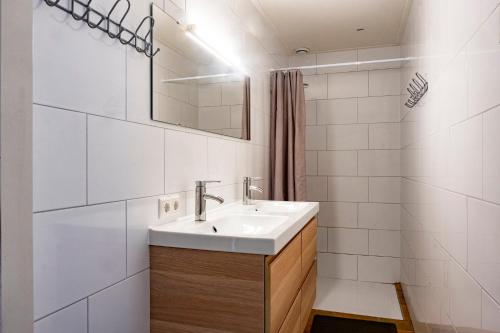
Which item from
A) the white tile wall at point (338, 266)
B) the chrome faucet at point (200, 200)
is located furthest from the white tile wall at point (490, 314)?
the white tile wall at point (338, 266)

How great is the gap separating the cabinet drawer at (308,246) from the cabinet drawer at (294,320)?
6.5 inches

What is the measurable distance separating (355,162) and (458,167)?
6.86ft

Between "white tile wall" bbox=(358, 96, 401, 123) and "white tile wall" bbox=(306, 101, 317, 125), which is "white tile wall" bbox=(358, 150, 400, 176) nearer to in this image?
"white tile wall" bbox=(358, 96, 401, 123)

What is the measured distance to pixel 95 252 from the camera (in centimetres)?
98

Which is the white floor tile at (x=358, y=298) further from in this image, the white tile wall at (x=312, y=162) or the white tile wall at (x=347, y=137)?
the white tile wall at (x=347, y=137)

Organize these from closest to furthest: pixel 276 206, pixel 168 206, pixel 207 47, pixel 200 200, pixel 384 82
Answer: pixel 168 206 < pixel 200 200 < pixel 207 47 < pixel 276 206 < pixel 384 82

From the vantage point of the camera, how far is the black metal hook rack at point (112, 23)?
0.90 meters

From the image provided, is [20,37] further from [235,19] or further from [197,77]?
[235,19]

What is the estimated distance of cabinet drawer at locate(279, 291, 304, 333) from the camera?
134 cm

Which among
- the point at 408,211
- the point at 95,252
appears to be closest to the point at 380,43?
the point at 408,211

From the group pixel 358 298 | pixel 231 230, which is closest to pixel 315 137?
pixel 358 298

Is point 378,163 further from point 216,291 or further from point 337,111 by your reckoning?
point 216,291

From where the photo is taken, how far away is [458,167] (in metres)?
1.21

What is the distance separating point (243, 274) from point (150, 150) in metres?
0.55
